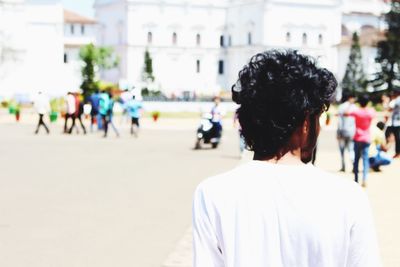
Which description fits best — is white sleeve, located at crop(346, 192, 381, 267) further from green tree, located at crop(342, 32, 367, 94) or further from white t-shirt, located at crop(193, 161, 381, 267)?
green tree, located at crop(342, 32, 367, 94)

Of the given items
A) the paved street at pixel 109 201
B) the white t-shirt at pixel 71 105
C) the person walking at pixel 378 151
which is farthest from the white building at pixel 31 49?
the person walking at pixel 378 151

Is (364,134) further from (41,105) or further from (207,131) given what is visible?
(41,105)

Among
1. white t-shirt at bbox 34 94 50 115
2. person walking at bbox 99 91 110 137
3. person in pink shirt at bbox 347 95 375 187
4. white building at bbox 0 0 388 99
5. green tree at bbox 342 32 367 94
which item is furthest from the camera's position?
white building at bbox 0 0 388 99

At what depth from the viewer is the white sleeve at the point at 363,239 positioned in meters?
2.61

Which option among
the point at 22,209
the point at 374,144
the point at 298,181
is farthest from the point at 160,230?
the point at 374,144

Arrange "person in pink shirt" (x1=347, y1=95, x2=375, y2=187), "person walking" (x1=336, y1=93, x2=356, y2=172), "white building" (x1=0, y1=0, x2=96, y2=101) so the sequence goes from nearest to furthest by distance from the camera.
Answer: "person in pink shirt" (x1=347, y1=95, x2=375, y2=187)
"person walking" (x1=336, y1=93, x2=356, y2=172)
"white building" (x1=0, y1=0, x2=96, y2=101)

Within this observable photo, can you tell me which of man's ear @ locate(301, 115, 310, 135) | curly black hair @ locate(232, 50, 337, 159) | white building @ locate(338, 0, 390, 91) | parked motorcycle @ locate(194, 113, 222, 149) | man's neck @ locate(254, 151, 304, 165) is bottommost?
parked motorcycle @ locate(194, 113, 222, 149)

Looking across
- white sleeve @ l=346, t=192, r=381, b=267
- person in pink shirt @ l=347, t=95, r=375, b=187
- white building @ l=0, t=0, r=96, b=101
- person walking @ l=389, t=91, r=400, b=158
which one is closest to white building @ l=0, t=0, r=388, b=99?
white building @ l=0, t=0, r=96, b=101

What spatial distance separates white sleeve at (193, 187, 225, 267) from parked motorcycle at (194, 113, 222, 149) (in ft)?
62.1

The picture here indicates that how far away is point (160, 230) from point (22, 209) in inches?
80.1

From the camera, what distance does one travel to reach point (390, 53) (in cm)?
6400

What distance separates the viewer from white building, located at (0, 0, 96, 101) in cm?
5775

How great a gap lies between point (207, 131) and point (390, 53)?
4440cm

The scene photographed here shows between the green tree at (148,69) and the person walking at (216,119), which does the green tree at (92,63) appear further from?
the person walking at (216,119)
